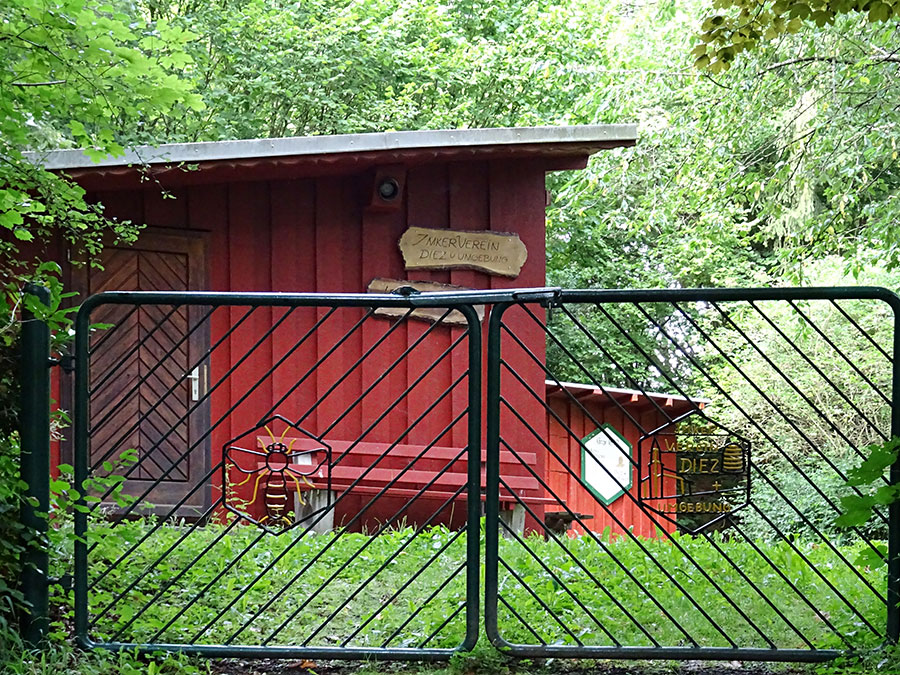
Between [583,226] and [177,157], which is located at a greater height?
[583,226]

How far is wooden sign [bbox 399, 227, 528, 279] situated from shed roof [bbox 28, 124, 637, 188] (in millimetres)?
604

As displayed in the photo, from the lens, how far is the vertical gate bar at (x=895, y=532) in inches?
132

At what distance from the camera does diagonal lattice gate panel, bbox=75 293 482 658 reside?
347 cm

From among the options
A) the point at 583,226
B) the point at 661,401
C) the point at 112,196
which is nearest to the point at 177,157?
the point at 112,196

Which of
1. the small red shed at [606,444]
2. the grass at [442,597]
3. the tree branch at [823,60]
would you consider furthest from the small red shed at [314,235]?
the small red shed at [606,444]

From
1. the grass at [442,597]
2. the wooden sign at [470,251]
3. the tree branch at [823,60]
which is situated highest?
the tree branch at [823,60]

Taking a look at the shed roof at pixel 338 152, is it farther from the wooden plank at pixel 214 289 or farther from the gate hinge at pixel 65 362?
the gate hinge at pixel 65 362

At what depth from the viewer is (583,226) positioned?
19016mm

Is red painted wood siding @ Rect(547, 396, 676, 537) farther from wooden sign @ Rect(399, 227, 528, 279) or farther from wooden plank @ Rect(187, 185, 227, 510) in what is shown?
wooden plank @ Rect(187, 185, 227, 510)

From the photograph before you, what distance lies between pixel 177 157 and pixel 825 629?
4740mm

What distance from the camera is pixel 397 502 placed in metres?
7.53

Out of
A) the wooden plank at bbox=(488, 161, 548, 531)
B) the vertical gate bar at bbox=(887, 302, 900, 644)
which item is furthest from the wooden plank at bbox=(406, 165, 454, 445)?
the vertical gate bar at bbox=(887, 302, 900, 644)

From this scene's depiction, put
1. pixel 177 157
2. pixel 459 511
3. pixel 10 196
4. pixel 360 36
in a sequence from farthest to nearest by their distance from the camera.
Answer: pixel 360 36
pixel 459 511
pixel 177 157
pixel 10 196

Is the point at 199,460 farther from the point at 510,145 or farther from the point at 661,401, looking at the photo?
the point at 661,401
